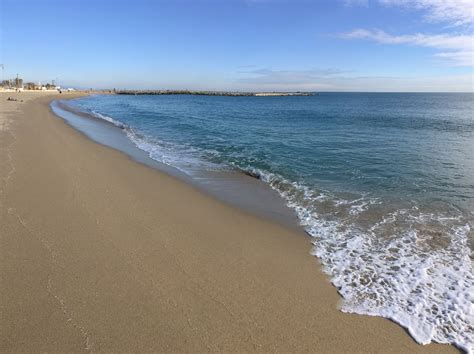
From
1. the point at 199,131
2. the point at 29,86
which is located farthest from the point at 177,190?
the point at 29,86

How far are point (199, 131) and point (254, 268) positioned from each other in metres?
19.9

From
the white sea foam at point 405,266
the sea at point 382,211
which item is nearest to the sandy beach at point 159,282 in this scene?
the white sea foam at point 405,266

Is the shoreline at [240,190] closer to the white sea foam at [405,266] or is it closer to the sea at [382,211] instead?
the sea at [382,211]

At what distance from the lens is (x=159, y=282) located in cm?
474

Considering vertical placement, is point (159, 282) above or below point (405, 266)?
above

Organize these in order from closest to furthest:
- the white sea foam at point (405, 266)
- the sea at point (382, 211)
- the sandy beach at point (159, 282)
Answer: the sandy beach at point (159, 282), the white sea foam at point (405, 266), the sea at point (382, 211)

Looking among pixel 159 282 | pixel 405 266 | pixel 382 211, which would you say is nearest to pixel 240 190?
pixel 382 211

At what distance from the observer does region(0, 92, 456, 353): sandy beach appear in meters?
3.75

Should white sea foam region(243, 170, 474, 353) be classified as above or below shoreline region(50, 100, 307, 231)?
below

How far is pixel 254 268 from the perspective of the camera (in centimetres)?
538

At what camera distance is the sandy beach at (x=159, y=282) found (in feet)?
Answer: 12.3

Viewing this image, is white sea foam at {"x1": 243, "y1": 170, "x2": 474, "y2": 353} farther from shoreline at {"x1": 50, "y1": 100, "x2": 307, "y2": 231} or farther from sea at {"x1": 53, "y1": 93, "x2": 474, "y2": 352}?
shoreline at {"x1": 50, "y1": 100, "x2": 307, "y2": 231}

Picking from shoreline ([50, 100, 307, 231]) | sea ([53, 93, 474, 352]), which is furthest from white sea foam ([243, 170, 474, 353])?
shoreline ([50, 100, 307, 231])

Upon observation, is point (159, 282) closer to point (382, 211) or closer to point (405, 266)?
point (405, 266)
